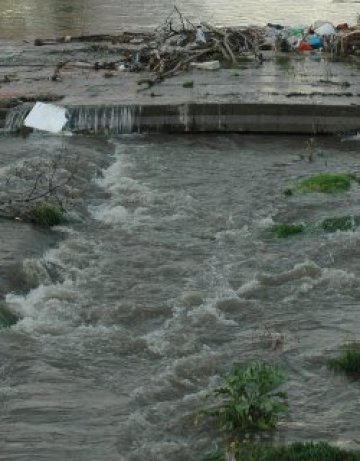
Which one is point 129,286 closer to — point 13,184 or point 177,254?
point 177,254

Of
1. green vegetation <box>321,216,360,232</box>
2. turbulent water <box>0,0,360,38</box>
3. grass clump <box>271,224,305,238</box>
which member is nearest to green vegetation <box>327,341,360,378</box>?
grass clump <box>271,224,305,238</box>

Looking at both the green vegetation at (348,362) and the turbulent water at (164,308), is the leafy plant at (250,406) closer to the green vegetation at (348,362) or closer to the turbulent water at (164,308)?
the turbulent water at (164,308)

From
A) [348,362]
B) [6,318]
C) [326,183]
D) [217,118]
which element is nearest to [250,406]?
[348,362]

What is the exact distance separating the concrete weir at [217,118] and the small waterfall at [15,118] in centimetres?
107

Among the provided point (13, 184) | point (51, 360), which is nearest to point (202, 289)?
point (51, 360)

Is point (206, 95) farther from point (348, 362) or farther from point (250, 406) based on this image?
point (250, 406)

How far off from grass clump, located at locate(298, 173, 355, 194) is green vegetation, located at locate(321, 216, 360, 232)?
68.0 inches

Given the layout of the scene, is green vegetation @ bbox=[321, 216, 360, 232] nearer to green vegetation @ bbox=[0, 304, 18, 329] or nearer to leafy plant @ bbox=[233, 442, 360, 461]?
green vegetation @ bbox=[0, 304, 18, 329]

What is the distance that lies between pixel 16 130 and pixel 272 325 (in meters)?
10.9

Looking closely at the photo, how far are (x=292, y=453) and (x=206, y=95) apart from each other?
14.0 metres

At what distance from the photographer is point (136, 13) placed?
4141 centimetres

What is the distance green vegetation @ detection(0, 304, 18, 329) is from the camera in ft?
31.8

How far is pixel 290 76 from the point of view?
22.1 m

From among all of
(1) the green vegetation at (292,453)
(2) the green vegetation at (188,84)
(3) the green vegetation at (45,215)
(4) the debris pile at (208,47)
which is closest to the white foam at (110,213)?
(3) the green vegetation at (45,215)
